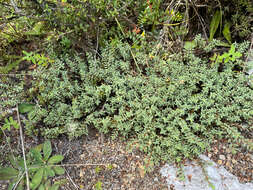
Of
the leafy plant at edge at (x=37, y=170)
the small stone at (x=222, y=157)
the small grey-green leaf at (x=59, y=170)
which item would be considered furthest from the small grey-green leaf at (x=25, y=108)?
the small stone at (x=222, y=157)

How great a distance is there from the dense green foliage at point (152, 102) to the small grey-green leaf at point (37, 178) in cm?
37

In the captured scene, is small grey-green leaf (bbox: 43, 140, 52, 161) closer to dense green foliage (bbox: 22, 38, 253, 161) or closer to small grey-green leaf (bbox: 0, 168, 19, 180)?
dense green foliage (bbox: 22, 38, 253, 161)

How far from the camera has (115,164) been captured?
1.98m

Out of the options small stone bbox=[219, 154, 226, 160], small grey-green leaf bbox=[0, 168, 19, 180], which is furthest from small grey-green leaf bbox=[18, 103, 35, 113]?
small stone bbox=[219, 154, 226, 160]

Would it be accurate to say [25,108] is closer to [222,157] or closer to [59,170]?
[59,170]

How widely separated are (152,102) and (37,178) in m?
1.31

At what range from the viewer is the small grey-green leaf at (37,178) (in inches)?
71.3

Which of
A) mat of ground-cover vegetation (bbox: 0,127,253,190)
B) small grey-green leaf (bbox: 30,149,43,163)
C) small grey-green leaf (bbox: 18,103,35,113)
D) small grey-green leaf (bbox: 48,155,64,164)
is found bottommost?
mat of ground-cover vegetation (bbox: 0,127,253,190)

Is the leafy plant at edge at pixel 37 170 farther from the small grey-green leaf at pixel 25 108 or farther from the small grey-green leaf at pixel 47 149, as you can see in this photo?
the small grey-green leaf at pixel 25 108

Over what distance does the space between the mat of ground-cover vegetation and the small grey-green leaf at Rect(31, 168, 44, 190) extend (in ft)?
0.72

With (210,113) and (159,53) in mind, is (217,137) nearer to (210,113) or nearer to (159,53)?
(210,113)

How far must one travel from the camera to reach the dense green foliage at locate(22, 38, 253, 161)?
6.17ft

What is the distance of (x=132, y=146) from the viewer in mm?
1938

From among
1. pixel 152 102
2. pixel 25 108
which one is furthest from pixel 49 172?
pixel 152 102
